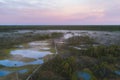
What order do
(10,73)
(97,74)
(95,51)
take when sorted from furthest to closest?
(95,51) < (10,73) < (97,74)

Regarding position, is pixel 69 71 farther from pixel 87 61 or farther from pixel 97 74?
pixel 87 61

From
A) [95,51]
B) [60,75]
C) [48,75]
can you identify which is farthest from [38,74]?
[95,51]

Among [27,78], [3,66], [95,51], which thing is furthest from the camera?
[95,51]

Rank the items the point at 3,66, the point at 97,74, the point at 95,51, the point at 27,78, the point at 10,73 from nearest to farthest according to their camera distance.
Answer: the point at 27,78 < the point at 97,74 < the point at 10,73 < the point at 3,66 < the point at 95,51

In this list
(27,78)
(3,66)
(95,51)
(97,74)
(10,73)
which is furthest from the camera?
(95,51)

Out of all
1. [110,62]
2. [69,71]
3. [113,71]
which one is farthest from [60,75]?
[110,62]

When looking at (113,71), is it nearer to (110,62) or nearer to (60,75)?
(110,62)

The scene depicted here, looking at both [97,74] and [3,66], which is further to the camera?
[3,66]

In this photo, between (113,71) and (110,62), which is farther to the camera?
(110,62)
